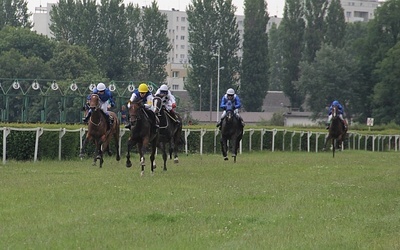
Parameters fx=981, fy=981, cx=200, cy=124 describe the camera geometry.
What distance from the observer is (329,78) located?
92.4m

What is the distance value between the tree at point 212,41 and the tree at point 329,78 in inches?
278

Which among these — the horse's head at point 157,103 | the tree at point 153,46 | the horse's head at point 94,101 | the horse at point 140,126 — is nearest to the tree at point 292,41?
the tree at point 153,46

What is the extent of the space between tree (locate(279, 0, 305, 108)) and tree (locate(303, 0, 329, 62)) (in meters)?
0.76

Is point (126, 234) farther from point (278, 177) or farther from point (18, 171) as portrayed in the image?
point (18, 171)

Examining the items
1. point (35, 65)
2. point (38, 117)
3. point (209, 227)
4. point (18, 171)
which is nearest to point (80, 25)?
point (35, 65)

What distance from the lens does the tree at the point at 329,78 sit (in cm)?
9031

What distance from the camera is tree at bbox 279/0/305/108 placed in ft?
317

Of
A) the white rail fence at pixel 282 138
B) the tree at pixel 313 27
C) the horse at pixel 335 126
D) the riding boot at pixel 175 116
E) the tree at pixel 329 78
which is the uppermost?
the tree at pixel 313 27

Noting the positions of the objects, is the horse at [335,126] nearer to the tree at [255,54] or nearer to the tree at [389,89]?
the tree at [389,89]

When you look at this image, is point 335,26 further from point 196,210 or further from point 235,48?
point 196,210

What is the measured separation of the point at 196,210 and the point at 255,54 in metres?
78.6

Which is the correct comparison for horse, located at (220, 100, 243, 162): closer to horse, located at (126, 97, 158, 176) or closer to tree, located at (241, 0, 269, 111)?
horse, located at (126, 97, 158, 176)

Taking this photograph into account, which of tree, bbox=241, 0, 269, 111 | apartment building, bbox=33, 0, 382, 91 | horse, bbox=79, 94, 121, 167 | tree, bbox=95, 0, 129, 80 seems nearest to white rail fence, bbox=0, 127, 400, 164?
horse, bbox=79, 94, 121, 167

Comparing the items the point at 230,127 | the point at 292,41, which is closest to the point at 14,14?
the point at 292,41
